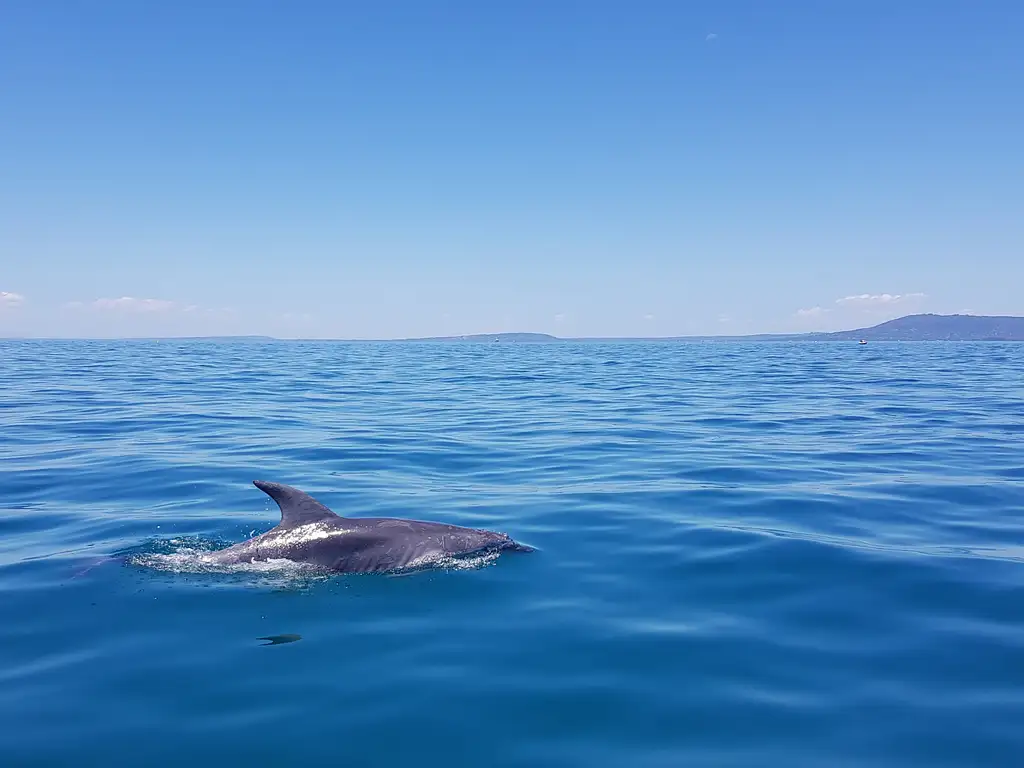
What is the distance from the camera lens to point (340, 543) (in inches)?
398

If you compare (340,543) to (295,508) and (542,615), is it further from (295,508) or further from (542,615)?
(542,615)

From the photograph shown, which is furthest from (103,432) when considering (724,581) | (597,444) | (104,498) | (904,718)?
(904,718)

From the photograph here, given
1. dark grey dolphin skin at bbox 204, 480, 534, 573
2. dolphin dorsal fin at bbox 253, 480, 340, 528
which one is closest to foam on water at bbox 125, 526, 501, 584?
dark grey dolphin skin at bbox 204, 480, 534, 573

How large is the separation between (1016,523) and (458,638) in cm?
1005

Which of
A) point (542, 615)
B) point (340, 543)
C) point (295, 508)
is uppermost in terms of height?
point (295, 508)

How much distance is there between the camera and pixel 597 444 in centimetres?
2097

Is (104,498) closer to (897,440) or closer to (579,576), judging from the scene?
(579,576)

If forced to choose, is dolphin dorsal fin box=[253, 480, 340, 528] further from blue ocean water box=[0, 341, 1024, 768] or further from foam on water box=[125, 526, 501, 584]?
blue ocean water box=[0, 341, 1024, 768]

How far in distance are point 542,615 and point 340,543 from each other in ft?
10.4

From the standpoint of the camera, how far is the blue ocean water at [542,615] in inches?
237

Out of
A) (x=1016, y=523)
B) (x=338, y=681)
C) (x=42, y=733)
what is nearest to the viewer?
(x=42, y=733)

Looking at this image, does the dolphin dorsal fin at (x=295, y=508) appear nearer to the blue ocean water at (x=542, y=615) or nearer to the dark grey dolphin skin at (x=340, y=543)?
the dark grey dolphin skin at (x=340, y=543)

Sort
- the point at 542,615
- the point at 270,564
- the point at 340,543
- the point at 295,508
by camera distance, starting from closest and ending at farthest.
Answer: the point at 542,615
the point at 270,564
the point at 340,543
the point at 295,508

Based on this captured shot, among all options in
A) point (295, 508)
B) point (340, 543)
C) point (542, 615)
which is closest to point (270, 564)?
point (295, 508)
